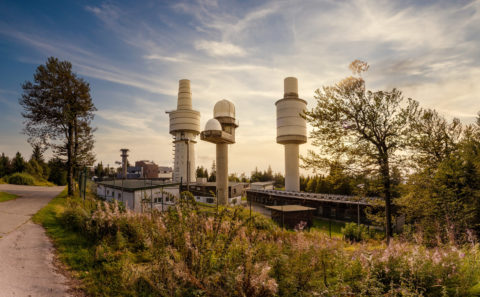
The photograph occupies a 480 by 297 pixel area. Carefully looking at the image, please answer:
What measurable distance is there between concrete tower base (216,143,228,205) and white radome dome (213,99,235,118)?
632 centimetres

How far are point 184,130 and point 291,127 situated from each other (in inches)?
905

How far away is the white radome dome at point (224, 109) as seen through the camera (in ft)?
131

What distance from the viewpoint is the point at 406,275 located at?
5.84 m

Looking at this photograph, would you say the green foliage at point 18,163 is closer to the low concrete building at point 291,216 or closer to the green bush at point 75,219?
the green bush at point 75,219

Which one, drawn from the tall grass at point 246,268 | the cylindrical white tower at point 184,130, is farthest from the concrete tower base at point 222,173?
the tall grass at point 246,268

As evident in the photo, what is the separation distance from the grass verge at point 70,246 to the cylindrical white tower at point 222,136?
2445 centimetres

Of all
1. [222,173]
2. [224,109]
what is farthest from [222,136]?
[224,109]

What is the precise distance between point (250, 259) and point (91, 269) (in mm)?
4807

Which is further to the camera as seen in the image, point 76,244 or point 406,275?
point 76,244

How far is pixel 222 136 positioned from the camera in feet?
116

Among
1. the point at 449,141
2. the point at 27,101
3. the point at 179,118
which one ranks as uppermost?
the point at 179,118

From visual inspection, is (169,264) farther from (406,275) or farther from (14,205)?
(14,205)

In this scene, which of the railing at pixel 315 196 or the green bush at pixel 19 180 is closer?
the green bush at pixel 19 180

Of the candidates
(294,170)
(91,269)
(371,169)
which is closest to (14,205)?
(91,269)
